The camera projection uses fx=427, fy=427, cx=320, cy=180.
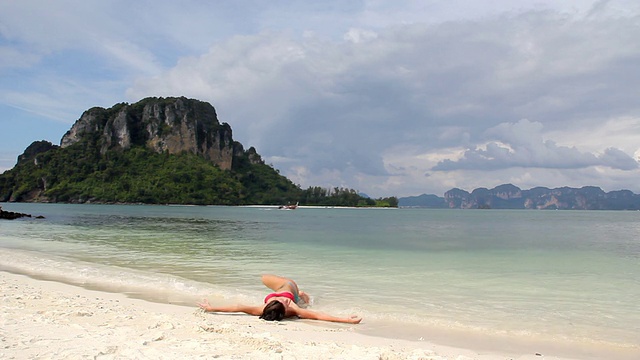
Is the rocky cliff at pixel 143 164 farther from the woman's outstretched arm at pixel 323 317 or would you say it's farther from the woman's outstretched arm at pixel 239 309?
the woman's outstretched arm at pixel 323 317

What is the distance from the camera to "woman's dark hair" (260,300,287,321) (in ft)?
23.6

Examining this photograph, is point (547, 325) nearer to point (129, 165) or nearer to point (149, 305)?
point (149, 305)

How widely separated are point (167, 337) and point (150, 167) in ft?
541

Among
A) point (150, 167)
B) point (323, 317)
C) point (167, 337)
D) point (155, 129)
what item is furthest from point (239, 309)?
point (155, 129)

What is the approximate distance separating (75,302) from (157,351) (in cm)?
368

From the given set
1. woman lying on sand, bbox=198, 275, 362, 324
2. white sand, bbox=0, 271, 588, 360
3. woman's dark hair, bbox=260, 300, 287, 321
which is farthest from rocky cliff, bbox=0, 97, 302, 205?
woman's dark hair, bbox=260, 300, 287, 321

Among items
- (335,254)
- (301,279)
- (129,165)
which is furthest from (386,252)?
(129,165)

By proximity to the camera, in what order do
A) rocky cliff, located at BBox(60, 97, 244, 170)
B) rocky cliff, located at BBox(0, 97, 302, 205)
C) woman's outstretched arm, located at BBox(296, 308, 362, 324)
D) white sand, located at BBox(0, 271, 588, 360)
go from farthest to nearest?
rocky cliff, located at BBox(60, 97, 244, 170)
rocky cliff, located at BBox(0, 97, 302, 205)
woman's outstretched arm, located at BBox(296, 308, 362, 324)
white sand, located at BBox(0, 271, 588, 360)

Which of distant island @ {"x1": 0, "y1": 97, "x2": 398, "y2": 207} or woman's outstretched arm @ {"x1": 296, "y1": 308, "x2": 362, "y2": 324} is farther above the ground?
distant island @ {"x1": 0, "y1": 97, "x2": 398, "y2": 207}

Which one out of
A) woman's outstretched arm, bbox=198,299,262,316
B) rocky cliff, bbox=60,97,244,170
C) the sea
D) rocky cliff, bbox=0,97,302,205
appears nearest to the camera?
the sea

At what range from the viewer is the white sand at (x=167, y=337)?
4.66 m

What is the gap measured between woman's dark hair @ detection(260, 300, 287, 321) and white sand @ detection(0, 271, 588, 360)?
7.1 inches

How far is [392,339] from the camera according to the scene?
20.3 feet

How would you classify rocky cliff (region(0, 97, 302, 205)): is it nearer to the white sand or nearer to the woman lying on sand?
the woman lying on sand
